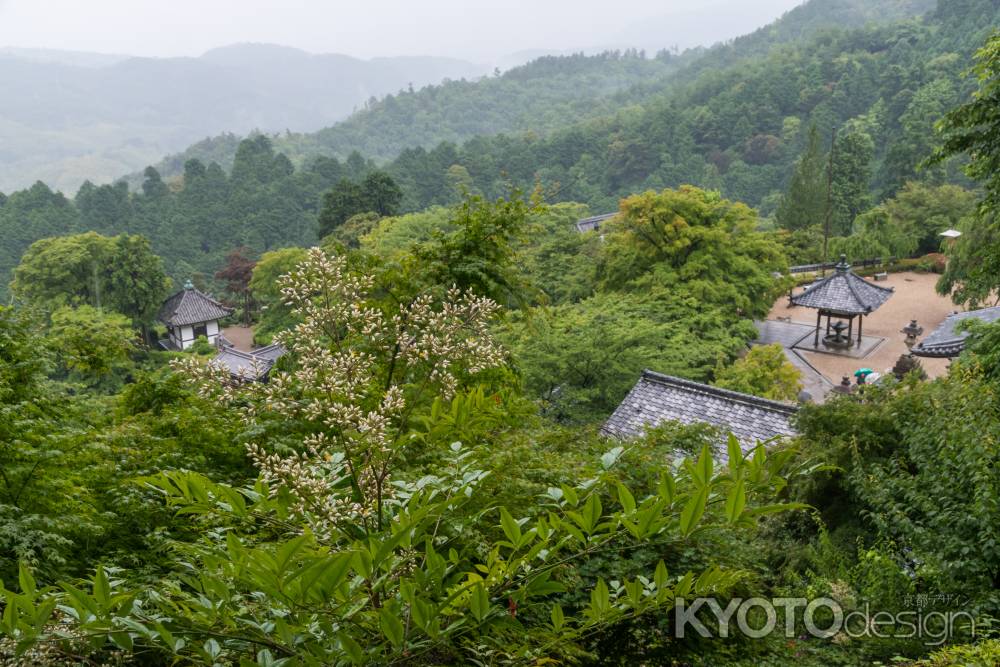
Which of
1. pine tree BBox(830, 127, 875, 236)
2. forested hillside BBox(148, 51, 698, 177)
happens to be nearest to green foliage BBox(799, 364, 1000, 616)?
pine tree BBox(830, 127, 875, 236)

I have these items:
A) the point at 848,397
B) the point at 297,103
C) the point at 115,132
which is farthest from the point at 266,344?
the point at 297,103

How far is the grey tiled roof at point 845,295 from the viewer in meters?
17.5

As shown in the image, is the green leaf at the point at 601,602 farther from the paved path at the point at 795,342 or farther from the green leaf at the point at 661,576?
the paved path at the point at 795,342

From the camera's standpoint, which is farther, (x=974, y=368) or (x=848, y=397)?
(x=848, y=397)

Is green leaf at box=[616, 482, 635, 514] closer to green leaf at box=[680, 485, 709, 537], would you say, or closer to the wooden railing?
green leaf at box=[680, 485, 709, 537]

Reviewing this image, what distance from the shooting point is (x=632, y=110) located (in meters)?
58.7

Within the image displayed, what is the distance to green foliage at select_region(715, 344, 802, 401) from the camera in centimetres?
1339

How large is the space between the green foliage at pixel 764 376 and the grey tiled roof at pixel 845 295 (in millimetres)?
4396

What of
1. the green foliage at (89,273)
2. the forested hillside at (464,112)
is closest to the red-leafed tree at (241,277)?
the green foliage at (89,273)

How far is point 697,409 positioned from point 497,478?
7.79m

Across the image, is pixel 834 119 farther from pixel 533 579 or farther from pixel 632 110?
pixel 533 579

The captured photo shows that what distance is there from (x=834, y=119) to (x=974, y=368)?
159ft

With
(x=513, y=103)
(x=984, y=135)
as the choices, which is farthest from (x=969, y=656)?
(x=513, y=103)

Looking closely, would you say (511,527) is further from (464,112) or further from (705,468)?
(464,112)
